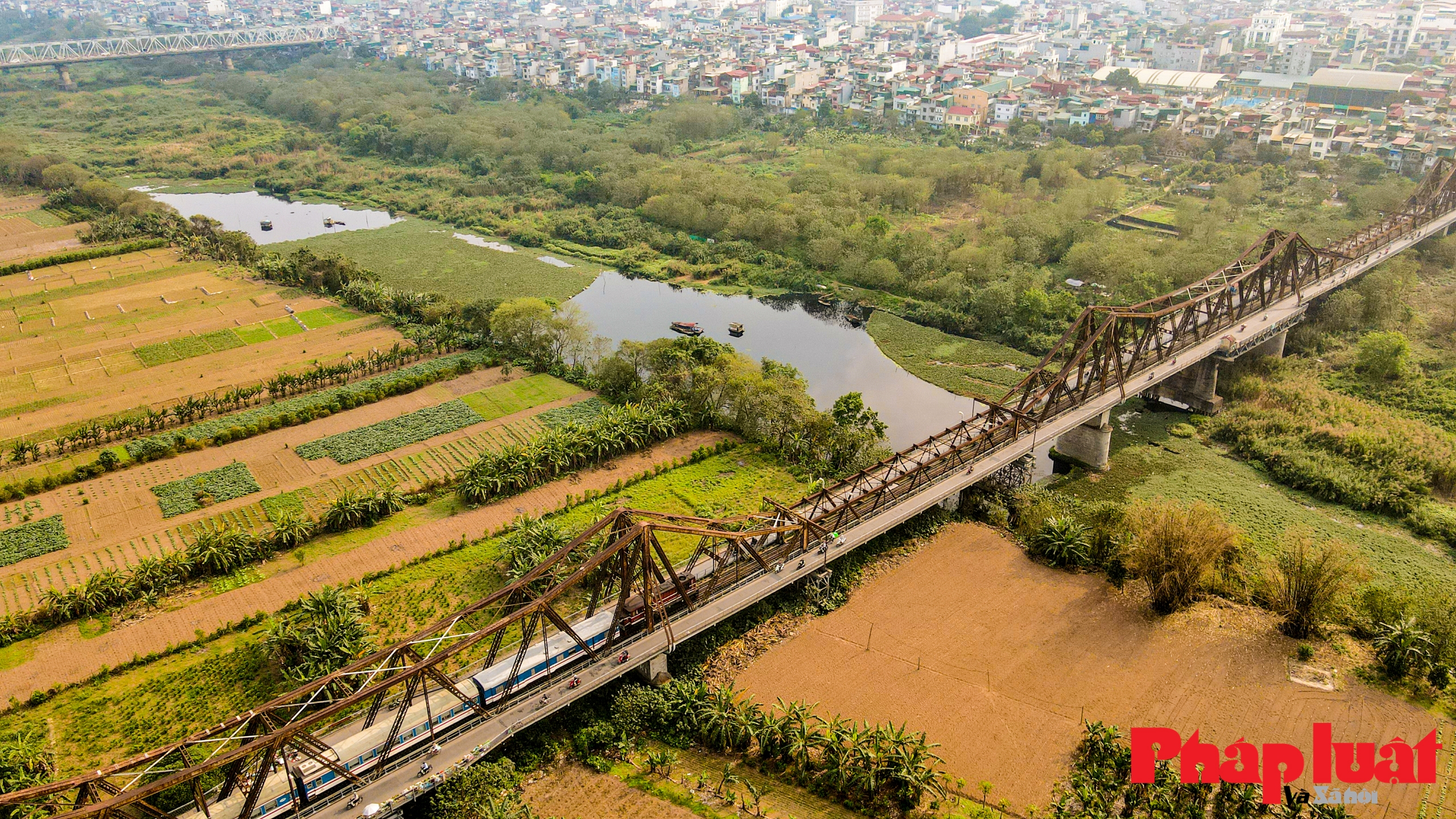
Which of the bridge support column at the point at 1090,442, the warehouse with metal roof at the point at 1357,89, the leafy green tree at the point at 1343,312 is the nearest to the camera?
the bridge support column at the point at 1090,442

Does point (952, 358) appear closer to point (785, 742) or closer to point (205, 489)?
point (785, 742)

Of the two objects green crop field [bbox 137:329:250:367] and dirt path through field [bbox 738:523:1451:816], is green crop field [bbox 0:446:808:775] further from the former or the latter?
green crop field [bbox 137:329:250:367]

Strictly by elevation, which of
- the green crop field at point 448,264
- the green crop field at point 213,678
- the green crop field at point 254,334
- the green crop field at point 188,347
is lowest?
the green crop field at point 213,678

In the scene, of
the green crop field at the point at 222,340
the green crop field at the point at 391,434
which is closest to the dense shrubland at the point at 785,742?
the green crop field at the point at 391,434

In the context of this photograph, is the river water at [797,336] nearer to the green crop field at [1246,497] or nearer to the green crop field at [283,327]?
the green crop field at [1246,497]

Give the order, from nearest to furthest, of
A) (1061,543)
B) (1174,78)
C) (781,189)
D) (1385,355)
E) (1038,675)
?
(1038,675) < (1061,543) < (1385,355) < (781,189) < (1174,78)

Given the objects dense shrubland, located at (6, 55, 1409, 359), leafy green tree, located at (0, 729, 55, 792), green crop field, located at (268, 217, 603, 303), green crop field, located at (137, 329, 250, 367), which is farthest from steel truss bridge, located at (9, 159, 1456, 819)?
green crop field, located at (268, 217, 603, 303)

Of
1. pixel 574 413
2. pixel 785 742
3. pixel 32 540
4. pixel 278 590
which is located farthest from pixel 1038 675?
pixel 32 540
